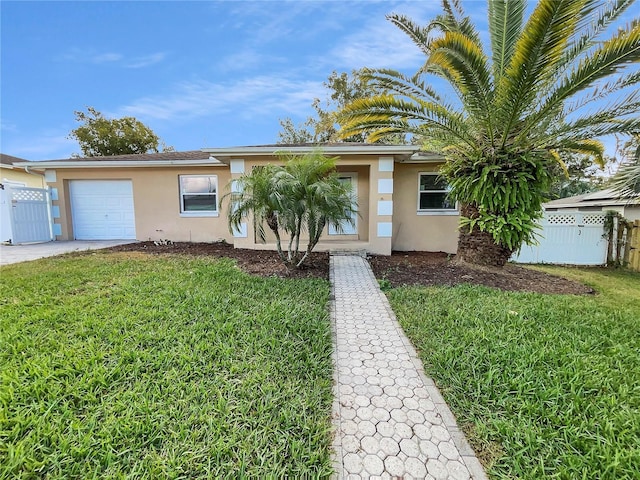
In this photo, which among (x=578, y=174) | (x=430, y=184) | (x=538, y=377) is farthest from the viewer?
(x=578, y=174)

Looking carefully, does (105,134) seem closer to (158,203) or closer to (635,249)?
(158,203)

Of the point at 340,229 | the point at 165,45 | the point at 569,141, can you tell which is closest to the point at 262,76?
the point at 165,45

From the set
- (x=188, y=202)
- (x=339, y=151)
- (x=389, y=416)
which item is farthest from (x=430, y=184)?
(x=389, y=416)

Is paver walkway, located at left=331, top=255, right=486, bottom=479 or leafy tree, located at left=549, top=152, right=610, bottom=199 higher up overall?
leafy tree, located at left=549, top=152, right=610, bottom=199

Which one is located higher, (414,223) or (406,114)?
(406,114)

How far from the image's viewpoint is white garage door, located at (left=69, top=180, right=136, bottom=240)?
11094mm

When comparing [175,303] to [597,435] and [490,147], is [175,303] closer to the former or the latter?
[597,435]

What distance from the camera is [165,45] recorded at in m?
9.76

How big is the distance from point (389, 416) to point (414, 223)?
8.72 m

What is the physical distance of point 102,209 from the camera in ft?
36.9

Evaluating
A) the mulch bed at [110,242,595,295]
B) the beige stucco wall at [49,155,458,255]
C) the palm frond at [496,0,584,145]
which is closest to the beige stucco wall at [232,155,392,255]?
the beige stucco wall at [49,155,458,255]

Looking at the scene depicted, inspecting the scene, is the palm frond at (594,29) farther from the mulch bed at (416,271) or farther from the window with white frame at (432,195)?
the window with white frame at (432,195)

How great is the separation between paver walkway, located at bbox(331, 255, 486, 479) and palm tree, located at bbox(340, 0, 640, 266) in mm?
4453

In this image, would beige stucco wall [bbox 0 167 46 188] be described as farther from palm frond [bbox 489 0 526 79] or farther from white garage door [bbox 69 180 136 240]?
palm frond [bbox 489 0 526 79]
